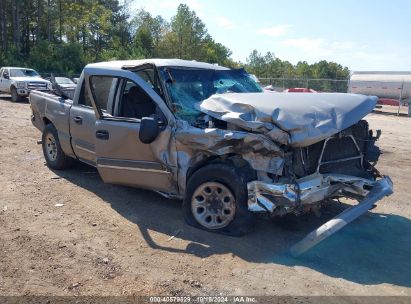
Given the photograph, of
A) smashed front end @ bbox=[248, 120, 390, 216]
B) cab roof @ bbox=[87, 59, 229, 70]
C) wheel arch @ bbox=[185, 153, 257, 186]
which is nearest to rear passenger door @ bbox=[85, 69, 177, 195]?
cab roof @ bbox=[87, 59, 229, 70]

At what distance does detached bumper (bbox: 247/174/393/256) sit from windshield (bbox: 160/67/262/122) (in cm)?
130

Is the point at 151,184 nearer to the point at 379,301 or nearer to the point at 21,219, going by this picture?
the point at 21,219

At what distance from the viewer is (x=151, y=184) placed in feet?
17.3

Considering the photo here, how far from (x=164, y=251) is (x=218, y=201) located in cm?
80

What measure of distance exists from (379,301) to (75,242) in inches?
119

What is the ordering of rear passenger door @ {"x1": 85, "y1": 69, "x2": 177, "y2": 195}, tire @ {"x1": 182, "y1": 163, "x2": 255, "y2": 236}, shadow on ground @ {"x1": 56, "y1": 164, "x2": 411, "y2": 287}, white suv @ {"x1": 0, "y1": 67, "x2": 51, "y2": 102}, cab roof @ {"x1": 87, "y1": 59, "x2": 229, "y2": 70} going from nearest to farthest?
shadow on ground @ {"x1": 56, "y1": 164, "x2": 411, "y2": 287}, tire @ {"x1": 182, "y1": 163, "x2": 255, "y2": 236}, rear passenger door @ {"x1": 85, "y1": 69, "x2": 177, "y2": 195}, cab roof @ {"x1": 87, "y1": 59, "x2": 229, "y2": 70}, white suv @ {"x1": 0, "y1": 67, "x2": 51, "y2": 102}

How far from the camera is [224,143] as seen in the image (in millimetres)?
4516

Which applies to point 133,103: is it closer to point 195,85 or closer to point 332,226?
point 195,85

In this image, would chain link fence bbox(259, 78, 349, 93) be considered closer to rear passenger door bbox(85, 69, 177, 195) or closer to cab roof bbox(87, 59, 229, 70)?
cab roof bbox(87, 59, 229, 70)

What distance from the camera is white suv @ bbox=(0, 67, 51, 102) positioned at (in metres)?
21.7

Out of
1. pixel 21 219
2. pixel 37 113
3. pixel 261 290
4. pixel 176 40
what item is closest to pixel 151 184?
pixel 21 219

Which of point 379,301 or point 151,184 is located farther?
point 151,184

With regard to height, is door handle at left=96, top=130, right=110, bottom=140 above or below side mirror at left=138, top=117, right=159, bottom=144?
below

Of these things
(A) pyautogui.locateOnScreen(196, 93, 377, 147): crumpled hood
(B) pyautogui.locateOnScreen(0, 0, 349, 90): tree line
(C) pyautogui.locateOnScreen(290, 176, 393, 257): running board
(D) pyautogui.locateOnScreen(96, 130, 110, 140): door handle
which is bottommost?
(C) pyautogui.locateOnScreen(290, 176, 393, 257): running board
